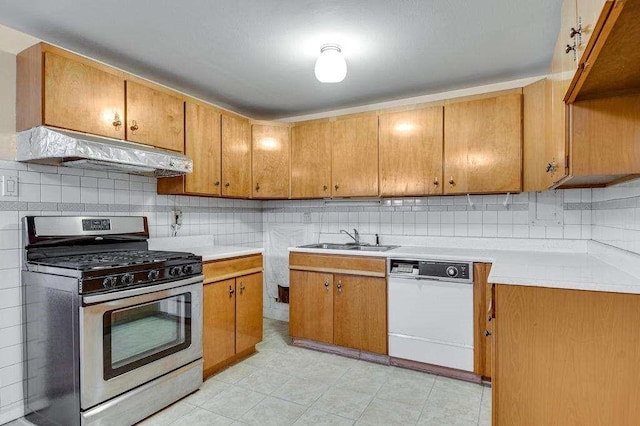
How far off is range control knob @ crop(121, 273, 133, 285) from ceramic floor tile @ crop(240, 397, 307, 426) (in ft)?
3.51

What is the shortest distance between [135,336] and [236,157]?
1.85 m

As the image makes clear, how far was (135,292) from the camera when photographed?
2074mm

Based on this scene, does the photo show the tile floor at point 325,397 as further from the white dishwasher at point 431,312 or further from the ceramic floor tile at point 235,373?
the white dishwasher at point 431,312

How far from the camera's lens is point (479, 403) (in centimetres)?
232

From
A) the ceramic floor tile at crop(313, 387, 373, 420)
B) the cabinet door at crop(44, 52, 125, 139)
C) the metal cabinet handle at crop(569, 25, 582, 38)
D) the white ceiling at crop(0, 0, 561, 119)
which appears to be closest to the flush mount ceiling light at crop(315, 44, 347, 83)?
the white ceiling at crop(0, 0, 561, 119)

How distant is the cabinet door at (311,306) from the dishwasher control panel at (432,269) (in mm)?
620

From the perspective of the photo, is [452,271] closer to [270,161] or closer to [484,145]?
[484,145]

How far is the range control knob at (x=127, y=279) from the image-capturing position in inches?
79.3

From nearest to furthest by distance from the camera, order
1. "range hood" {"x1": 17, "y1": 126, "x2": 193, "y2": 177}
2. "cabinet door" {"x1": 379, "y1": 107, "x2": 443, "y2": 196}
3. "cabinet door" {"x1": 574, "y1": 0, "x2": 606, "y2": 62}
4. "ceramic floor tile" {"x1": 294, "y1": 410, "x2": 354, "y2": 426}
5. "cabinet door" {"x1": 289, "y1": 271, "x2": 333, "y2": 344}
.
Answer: "cabinet door" {"x1": 574, "y1": 0, "x2": 606, "y2": 62} < "range hood" {"x1": 17, "y1": 126, "x2": 193, "y2": 177} < "ceramic floor tile" {"x1": 294, "y1": 410, "x2": 354, "y2": 426} < "cabinet door" {"x1": 379, "y1": 107, "x2": 443, "y2": 196} < "cabinet door" {"x1": 289, "y1": 271, "x2": 333, "y2": 344}

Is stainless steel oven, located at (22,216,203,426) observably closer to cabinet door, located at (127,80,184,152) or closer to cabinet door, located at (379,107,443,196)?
cabinet door, located at (127,80,184,152)

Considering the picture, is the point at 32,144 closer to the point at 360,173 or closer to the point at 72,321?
the point at 72,321

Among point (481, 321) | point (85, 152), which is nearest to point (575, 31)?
point (481, 321)

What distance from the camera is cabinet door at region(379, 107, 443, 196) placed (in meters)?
3.02

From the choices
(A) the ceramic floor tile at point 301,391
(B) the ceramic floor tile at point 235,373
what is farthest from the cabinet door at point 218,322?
(A) the ceramic floor tile at point 301,391
